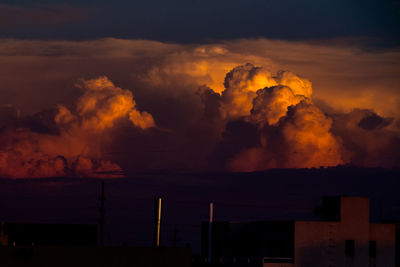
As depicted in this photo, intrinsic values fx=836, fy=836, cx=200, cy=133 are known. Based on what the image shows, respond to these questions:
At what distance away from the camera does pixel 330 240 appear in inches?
3228

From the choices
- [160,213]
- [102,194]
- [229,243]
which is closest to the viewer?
[160,213]

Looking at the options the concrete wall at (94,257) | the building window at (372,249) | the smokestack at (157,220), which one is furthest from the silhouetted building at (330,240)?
the concrete wall at (94,257)

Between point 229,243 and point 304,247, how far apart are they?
15.8 meters

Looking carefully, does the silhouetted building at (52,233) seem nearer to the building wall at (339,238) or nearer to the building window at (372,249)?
the building wall at (339,238)

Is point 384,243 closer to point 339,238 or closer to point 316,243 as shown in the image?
point 339,238

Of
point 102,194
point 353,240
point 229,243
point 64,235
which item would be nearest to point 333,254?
point 353,240

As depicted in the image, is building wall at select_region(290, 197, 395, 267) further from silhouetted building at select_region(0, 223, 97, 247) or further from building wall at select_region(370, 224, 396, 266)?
silhouetted building at select_region(0, 223, 97, 247)

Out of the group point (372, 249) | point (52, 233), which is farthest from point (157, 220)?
point (52, 233)

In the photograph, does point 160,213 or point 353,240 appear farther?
point 353,240

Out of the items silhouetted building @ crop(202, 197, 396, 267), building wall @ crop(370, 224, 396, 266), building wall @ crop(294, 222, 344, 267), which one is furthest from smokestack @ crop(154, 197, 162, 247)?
Result: building wall @ crop(370, 224, 396, 266)

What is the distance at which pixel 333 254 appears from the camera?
82562 mm

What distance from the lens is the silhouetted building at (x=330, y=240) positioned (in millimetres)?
80875

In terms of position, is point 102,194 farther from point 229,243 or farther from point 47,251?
point 47,251

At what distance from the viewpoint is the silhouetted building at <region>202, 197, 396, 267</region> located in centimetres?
8088
